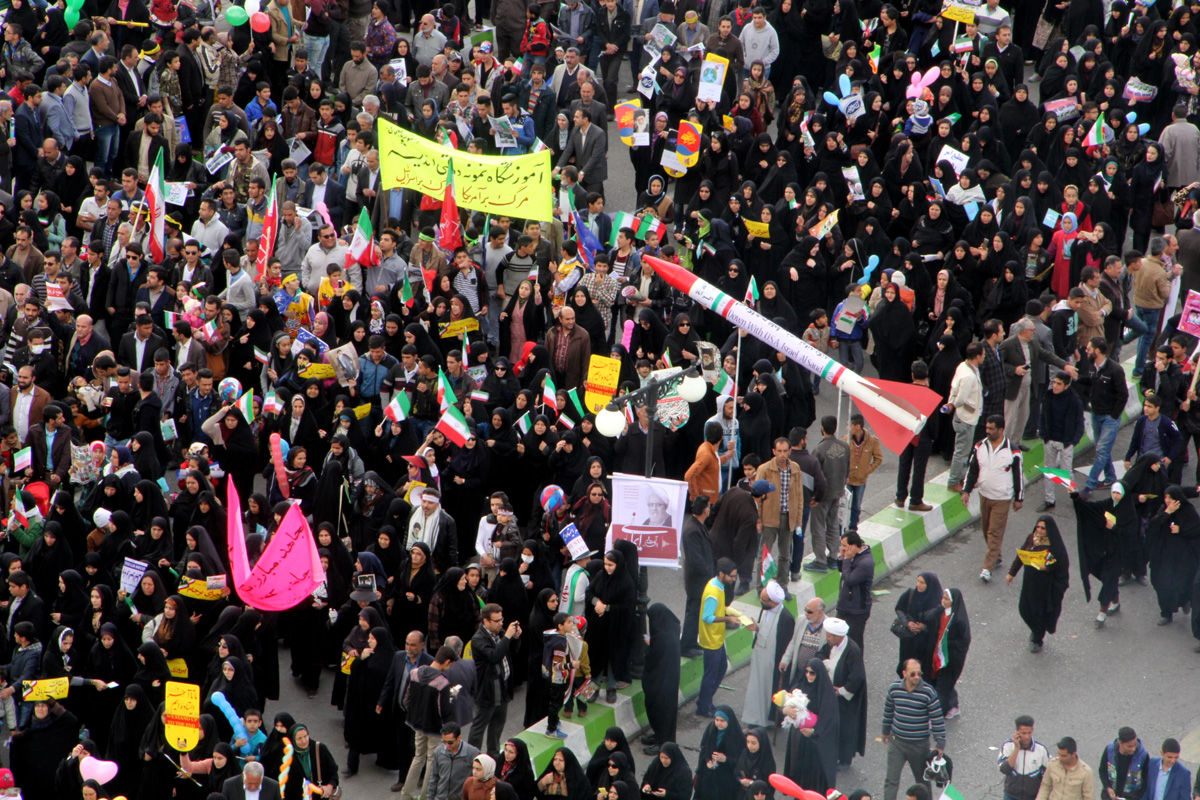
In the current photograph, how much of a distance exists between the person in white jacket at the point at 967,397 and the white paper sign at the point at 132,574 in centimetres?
790

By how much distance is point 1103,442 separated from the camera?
717 inches

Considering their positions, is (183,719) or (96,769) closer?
(96,769)

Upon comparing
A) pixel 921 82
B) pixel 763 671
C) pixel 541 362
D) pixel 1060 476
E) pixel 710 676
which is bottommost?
pixel 710 676

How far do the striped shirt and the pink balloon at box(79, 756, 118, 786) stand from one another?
5.97 m

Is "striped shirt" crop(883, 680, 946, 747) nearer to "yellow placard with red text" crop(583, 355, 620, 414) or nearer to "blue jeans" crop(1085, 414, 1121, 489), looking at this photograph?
"yellow placard with red text" crop(583, 355, 620, 414)

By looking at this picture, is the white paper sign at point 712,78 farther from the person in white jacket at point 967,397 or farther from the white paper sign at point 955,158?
the person in white jacket at point 967,397

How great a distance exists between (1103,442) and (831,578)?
3327mm

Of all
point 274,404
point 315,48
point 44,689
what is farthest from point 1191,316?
point 315,48

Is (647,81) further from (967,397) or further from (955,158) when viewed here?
(967,397)

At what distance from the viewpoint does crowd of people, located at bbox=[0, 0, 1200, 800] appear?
47.4 feet

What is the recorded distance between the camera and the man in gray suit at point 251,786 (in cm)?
1303

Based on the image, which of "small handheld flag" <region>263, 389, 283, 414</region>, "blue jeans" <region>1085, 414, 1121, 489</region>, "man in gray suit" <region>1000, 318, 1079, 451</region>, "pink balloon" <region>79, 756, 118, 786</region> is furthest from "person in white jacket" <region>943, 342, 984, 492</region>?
"pink balloon" <region>79, 756, 118, 786</region>

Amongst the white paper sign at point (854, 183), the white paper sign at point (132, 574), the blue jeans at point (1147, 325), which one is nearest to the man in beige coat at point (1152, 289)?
the blue jeans at point (1147, 325)

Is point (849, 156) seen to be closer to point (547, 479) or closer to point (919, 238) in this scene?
point (919, 238)
